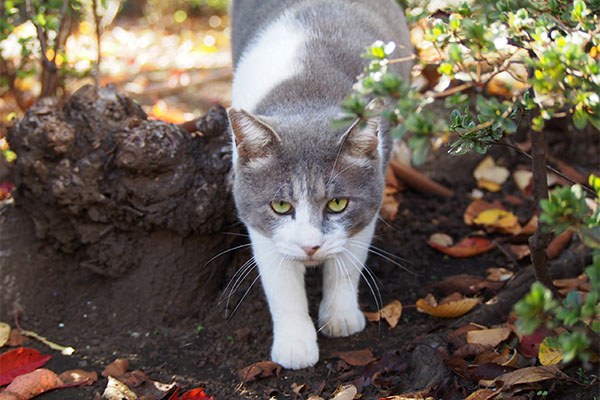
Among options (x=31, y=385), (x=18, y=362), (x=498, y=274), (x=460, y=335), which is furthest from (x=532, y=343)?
(x=18, y=362)

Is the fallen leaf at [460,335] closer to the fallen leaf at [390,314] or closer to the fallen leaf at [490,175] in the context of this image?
the fallen leaf at [390,314]

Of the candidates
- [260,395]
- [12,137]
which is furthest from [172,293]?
[12,137]

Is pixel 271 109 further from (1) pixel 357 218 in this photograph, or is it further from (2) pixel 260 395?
(2) pixel 260 395

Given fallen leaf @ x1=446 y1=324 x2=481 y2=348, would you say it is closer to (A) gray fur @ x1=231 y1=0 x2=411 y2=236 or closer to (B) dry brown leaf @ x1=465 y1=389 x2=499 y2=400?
(B) dry brown leaf @ x1=465 y1=389 x2=499 y2=400

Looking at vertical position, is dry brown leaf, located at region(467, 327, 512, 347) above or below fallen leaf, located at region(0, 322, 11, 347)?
above

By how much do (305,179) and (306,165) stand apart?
2.2 inches

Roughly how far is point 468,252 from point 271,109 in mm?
1330

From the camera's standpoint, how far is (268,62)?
299cm

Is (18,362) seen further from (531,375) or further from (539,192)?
(539,192)

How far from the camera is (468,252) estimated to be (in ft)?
11.0

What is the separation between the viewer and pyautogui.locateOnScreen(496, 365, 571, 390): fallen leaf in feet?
7.01

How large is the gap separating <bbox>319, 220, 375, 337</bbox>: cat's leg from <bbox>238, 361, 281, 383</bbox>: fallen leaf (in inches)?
12.7

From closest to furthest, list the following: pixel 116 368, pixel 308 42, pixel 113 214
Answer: pixel 116 368, pixel 308 42, pixel 113 214

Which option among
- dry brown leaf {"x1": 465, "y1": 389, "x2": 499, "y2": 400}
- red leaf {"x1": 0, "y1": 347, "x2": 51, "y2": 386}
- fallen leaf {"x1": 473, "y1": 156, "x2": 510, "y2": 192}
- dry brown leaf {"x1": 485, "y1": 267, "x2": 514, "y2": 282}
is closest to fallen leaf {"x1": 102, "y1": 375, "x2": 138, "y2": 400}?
red leaf {"x1": 0, "y1": 347, "x2": 51, "y2": 386}
